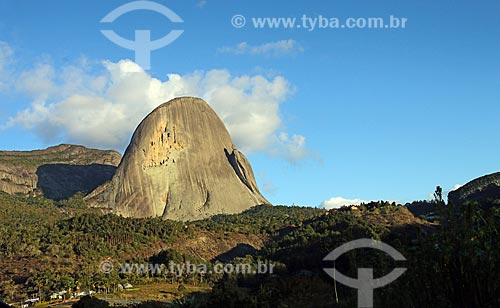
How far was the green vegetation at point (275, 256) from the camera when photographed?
14414mm

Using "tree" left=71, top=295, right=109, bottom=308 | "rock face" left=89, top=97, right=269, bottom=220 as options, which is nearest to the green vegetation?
"tree" left=71, top=295, right=109, bottom=308

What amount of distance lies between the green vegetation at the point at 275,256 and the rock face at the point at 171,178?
57.3ft

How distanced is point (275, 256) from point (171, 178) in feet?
340

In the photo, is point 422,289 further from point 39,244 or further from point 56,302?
point 39,244

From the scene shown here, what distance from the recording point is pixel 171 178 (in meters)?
190

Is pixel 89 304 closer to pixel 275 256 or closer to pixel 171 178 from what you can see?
pixel 275 256

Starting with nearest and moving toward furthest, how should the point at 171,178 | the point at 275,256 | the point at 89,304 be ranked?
the point at 89,304, the point at 275,256, the point at 171,178

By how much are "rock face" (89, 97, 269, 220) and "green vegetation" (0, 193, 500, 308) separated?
1747cm

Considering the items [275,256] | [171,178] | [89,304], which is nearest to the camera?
[89,304]

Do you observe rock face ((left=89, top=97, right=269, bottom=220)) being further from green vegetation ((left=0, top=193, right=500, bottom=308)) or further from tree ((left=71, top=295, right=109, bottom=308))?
tree ((left=71, top=295, right=109, bottom=308))

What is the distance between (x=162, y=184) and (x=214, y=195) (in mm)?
18282

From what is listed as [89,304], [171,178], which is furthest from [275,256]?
[171,178]

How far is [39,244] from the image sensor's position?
9362cm

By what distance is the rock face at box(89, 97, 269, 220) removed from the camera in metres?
183
